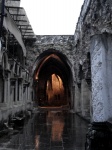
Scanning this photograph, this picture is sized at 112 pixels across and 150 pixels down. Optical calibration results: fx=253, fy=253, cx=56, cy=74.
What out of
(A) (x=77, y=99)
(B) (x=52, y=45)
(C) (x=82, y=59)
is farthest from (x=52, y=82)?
(C) (x=82, y=59)

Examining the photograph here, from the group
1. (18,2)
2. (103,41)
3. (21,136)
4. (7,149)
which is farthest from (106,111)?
(18,2)

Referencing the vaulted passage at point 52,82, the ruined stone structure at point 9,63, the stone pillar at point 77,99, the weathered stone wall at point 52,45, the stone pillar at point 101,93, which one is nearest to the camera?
the stone pillar at point 101,93

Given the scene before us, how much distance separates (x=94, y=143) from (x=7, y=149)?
2.23 m

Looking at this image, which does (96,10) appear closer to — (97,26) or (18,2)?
(97,26)

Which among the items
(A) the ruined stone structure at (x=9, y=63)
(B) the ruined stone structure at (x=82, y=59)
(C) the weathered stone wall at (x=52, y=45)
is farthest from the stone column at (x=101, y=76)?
(C) the weathered stone wall at (x=52, y=45)

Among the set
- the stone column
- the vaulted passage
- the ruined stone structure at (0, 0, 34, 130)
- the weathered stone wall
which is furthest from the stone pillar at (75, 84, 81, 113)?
the stone column

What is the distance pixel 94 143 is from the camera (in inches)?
186

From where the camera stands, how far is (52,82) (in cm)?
3569

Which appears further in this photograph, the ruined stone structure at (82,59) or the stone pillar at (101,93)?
the ruined stone structure at (82,59)

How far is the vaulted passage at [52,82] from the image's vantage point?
79.8ft

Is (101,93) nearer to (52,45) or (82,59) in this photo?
(82,59)

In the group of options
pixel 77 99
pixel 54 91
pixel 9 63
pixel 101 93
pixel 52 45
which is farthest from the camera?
pixel 54 91

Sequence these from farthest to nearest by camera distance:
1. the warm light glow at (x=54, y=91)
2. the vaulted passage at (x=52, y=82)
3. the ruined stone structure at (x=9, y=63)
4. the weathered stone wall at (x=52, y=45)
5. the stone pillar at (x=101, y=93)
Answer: the warm light glow at (x=54, y=91) → the vaulted passage at (x=52, y=82) → the weathered stone wall at (x=52, y=45) → the ruined stone structure at (x=9, y=63) → the stone pillar at (x=101, y=93)

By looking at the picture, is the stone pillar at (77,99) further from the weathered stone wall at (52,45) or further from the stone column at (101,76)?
the stone column at (101,76)
